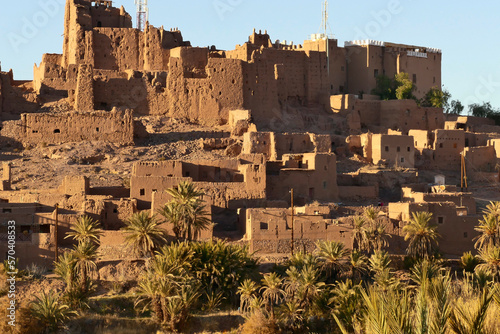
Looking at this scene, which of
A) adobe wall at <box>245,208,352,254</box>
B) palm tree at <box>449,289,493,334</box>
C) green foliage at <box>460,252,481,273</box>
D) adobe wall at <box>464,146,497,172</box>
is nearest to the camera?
palm tree at <box>449,289,493,334</box>

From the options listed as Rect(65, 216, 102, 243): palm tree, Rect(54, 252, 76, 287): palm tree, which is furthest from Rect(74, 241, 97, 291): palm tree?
Rect(65, 216, 102, 243): palm tree

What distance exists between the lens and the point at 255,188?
3528 centimetres

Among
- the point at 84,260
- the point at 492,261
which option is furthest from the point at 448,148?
the point at 84,260

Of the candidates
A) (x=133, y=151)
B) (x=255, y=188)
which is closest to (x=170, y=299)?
(x=255, y=188)

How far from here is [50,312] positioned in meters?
25.0

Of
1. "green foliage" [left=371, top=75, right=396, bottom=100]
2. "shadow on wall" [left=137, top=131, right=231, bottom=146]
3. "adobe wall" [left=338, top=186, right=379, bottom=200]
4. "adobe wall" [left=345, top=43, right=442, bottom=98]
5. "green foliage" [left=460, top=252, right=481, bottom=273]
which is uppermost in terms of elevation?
"adobe wall" [left=345, top=43, right=442, bottom=98]

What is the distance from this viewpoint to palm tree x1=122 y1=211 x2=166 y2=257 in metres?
29.2

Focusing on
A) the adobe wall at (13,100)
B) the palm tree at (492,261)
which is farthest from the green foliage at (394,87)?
the palm tree at (492,261)

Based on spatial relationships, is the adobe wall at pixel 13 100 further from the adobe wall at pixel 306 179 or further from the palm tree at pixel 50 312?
the palm tree at pixel 50 312

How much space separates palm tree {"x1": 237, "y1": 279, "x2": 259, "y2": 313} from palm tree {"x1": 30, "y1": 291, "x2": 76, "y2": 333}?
5026 mm

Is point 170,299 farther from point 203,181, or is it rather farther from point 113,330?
point 203,181

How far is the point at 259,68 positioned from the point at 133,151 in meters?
10.3

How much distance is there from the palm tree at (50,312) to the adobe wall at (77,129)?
59.6ft

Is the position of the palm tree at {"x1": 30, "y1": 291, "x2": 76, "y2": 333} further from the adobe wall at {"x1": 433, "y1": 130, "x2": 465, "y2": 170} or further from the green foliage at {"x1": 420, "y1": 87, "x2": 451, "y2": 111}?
the green foliage at {"x1": 420, "y1": 87, "x2": 451, "y2": 111}
